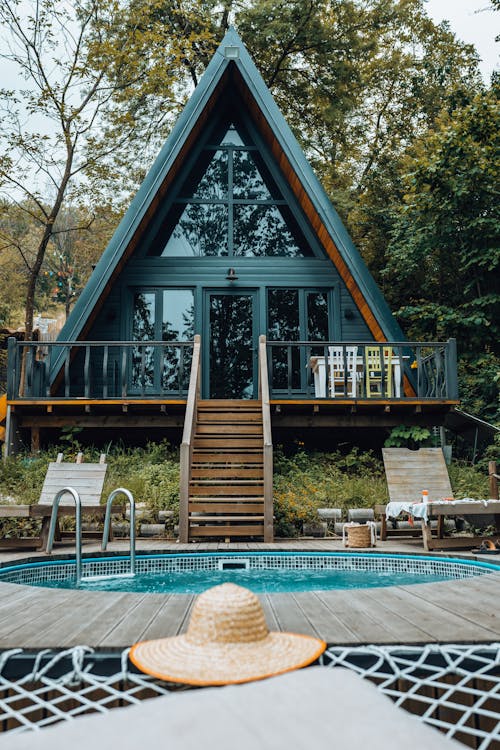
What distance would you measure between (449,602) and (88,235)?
26421mm

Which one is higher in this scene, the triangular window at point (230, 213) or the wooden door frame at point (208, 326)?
the triangular window at point (230, 213)

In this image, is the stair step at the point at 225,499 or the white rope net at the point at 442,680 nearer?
the white rope net at the point at 442,680

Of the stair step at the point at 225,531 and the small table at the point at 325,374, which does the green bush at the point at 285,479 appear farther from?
the small table at the point at 325,374

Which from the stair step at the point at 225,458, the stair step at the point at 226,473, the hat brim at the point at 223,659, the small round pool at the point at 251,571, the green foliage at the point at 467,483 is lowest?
the small round pool at the point at 251,571

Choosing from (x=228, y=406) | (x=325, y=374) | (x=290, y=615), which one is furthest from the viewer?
(x=325, y=374)

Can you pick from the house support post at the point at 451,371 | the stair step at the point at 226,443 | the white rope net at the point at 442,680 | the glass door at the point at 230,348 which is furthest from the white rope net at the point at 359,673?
the glass door at the point at 230,348

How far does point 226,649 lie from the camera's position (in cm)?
172

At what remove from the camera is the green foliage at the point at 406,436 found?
1038cm

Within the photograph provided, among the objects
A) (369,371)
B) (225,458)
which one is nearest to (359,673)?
(225,458)

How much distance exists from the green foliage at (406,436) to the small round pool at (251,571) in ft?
13.4

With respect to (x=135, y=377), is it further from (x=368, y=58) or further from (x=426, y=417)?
(x=368, y=58)

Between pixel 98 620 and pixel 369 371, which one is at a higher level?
pixel 369 371

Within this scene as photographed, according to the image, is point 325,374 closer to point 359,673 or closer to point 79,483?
point 79,483

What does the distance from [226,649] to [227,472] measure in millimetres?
6915
